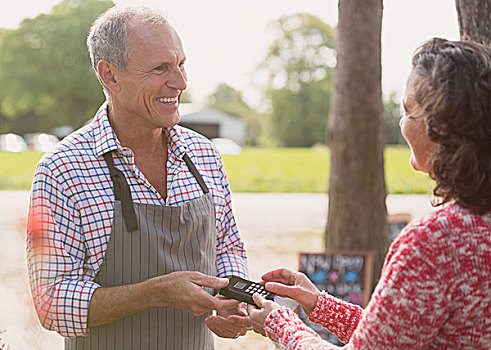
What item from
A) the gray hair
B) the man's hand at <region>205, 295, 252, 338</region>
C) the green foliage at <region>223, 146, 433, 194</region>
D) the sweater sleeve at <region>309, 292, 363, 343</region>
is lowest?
the green foliage at <region>223, 146, 433, 194</region>

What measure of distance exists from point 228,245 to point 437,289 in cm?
111

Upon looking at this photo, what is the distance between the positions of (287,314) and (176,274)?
14.7 inches

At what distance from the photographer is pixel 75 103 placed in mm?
36969

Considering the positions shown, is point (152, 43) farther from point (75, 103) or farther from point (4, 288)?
point (75, 103)

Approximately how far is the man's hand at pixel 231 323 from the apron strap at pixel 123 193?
37 centimetres

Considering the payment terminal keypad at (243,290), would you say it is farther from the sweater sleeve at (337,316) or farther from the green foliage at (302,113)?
the green foliage at (302,113)

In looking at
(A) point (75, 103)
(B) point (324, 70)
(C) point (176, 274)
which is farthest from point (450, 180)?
(B) point (324, 70)

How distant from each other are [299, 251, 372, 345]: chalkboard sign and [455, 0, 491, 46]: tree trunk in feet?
6.94

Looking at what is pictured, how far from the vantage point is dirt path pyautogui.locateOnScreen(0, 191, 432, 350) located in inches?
176

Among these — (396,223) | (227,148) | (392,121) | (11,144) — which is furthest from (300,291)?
(392,121)

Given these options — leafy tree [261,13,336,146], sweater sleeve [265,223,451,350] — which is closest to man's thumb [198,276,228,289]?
sweater sleeve [265,223,451,350]

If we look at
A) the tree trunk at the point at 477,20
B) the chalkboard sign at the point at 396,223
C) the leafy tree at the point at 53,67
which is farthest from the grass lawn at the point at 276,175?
the tree trunk at the point at 477,20

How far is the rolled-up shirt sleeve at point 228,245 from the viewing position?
2.14m

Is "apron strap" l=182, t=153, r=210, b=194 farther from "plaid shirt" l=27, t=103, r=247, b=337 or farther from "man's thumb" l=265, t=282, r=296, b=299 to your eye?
"man's thumb" l=265, t=282, r=296, b=299
